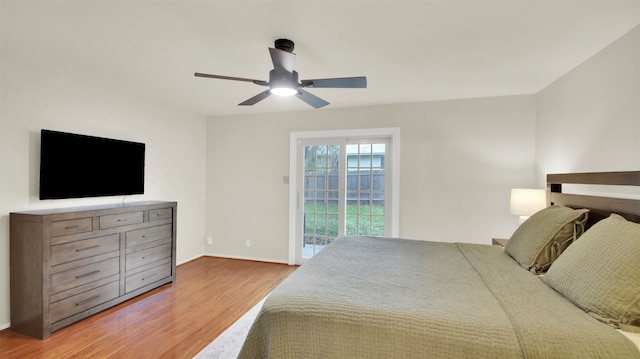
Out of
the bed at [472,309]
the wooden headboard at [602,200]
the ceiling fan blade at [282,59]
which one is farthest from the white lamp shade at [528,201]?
the ceiling fan blade at [282,59]

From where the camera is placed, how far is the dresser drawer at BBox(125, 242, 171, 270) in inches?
122

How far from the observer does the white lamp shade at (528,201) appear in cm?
292

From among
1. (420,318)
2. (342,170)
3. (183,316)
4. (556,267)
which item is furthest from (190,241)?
(556,267)

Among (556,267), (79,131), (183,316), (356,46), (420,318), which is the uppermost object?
(356,46)

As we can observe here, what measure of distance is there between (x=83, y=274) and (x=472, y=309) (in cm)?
311

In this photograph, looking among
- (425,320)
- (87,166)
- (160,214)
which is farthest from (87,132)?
(425,320)

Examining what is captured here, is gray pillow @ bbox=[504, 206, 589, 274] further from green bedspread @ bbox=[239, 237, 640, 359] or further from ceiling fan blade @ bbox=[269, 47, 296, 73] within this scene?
ceiling fan blade @ bbox=[269, 47, 296, 73]

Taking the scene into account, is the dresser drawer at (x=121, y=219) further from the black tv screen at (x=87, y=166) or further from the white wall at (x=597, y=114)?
the white wall at (x=597, y=114)

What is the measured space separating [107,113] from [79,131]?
390 millimetres

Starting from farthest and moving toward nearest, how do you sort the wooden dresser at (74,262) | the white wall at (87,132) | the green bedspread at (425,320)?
the white wall at (87,132) < the wooden dresser at (74,262) < the green bedspread at (425,320)

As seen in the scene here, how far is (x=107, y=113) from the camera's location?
3361mm

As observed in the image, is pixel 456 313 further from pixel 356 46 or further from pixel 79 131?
pixel 79 131

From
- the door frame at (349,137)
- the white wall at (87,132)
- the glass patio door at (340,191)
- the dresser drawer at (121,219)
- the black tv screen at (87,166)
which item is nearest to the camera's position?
the white wall at (87,132)

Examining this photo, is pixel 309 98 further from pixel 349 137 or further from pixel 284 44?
pixel 349 137
